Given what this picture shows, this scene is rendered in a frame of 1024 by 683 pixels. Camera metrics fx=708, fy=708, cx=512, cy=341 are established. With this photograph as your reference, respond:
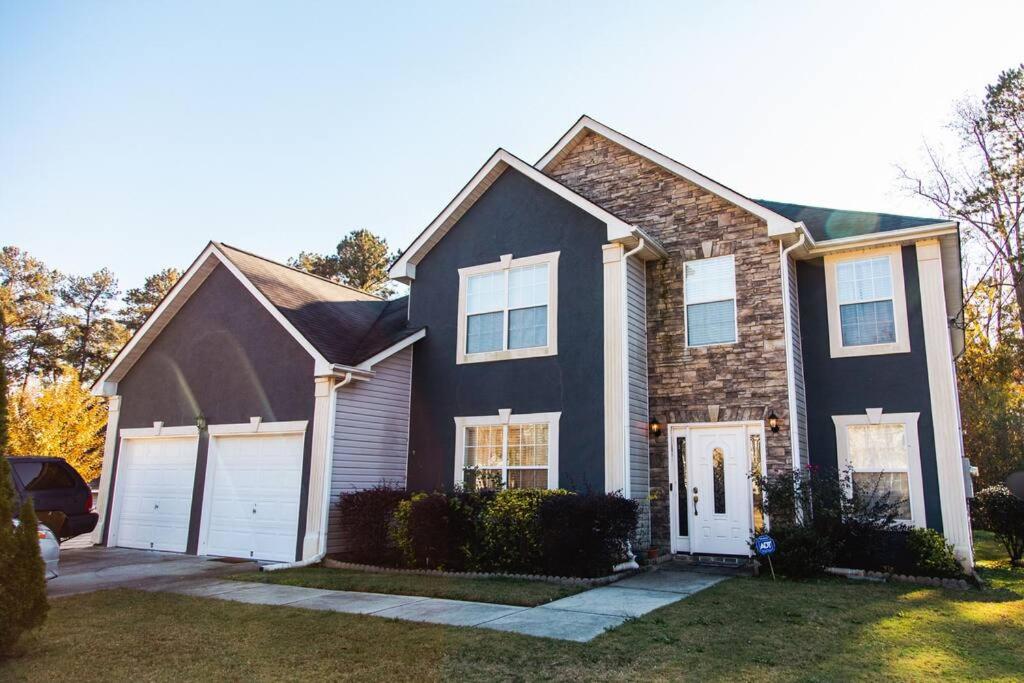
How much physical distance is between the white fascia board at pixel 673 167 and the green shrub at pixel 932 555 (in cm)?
496

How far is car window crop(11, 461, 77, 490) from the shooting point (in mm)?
12398

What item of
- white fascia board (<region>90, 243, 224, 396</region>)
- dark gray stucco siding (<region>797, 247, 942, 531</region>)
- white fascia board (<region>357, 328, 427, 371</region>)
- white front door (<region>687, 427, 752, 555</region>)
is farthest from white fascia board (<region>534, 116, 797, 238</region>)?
white fascia board (<region>90, 243, 224, 396</region>)

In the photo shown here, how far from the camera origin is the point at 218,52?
1212cm

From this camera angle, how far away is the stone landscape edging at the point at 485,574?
9.49 metres

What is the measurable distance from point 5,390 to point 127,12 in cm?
710

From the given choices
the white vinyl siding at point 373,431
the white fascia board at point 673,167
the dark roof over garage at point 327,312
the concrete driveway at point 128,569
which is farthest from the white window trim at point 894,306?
the concrete driveway at point 128,569

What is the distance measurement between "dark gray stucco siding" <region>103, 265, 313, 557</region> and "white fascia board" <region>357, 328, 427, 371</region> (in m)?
1.00

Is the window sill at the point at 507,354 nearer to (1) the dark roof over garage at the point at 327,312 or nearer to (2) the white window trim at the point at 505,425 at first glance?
(2) the white window trim at the point at 505,425

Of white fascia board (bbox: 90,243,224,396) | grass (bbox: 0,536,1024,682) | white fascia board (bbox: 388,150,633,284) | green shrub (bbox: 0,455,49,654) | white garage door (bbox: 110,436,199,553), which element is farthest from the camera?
white fascia board (bbox: 90,243,224,396)

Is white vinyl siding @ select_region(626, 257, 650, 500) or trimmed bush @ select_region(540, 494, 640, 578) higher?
white vinyl siding @ select_region(626, 257, 650, 500)

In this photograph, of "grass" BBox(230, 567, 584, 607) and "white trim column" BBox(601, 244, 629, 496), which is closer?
"grass" BBox(230, 567, 584, 607)

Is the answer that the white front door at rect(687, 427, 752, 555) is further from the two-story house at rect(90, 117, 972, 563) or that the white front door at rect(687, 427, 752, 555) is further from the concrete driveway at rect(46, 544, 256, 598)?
the concrete driveway at rect(46, 544, 256, 598)

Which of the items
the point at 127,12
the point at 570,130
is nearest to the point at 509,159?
the point at 570,130

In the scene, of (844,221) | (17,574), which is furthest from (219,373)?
(844,221)
